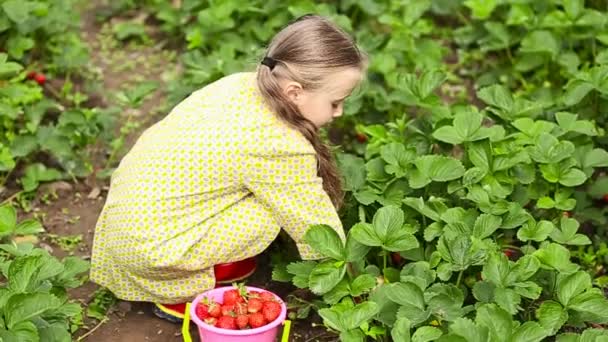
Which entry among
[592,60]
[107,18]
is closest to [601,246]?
[592,60]

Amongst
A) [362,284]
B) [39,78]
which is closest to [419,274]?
[362,284]

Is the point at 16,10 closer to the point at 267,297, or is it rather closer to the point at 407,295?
the point at 267,297

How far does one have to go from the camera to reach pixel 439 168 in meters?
3.62

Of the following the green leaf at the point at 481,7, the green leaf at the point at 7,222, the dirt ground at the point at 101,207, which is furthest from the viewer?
the green leaf at the point at 481,7

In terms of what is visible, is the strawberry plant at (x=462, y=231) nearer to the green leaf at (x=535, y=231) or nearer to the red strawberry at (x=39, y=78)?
the green leaf at (x=535, y=231)

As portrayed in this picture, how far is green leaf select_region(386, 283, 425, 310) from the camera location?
309cm

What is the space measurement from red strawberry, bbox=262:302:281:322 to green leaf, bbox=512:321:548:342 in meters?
0.78

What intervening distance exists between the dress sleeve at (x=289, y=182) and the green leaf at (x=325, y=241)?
0.11m

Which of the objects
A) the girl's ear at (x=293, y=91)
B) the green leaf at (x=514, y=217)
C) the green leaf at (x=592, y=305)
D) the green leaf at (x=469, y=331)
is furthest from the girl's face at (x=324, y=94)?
the green leaf at (x=592, y=305)

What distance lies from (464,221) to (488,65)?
1.99 metres

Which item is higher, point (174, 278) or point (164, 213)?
point (164, 213)

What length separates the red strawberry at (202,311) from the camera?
10.7 ft

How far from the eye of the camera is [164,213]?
3410mm

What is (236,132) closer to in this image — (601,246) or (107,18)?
(601,246)
